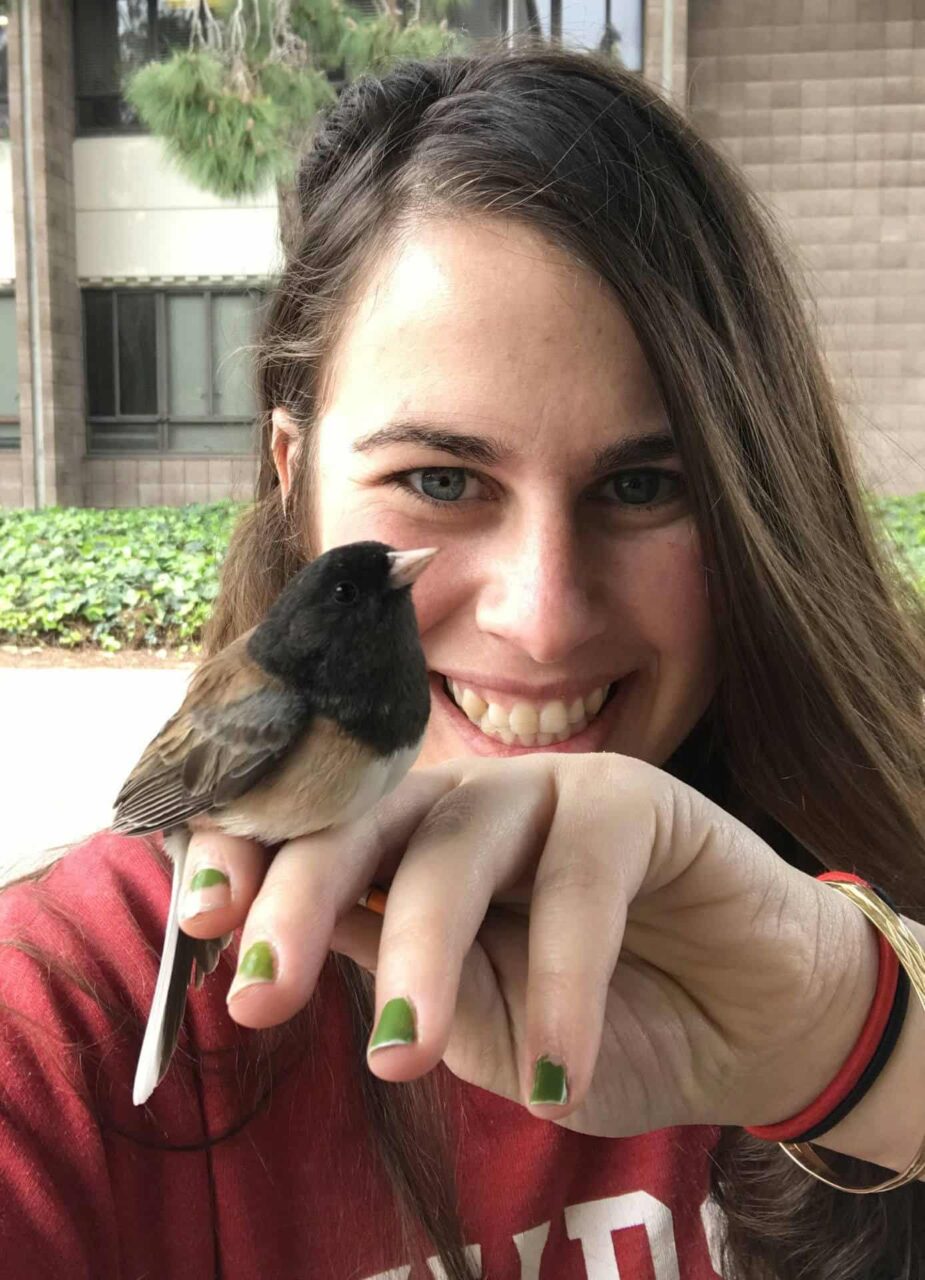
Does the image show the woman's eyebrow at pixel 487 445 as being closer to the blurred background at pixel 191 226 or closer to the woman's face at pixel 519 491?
the woman's face at pixel 519 491

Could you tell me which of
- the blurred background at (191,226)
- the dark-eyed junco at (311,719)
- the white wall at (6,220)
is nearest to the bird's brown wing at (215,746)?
the dark-eyed junco at (311,719)

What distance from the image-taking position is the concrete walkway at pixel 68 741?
8.57ft

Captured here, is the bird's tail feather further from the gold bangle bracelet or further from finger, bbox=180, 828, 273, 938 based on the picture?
the gold bangle bracelet

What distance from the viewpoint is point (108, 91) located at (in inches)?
251

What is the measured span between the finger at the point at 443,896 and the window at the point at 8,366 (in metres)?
6.62

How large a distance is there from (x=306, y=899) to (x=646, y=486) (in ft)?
1.99

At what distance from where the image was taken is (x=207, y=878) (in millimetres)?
596

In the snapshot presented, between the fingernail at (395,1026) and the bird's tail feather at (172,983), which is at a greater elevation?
the fingernail at (395,1026)

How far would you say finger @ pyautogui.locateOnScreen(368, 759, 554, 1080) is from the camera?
49 centimetres

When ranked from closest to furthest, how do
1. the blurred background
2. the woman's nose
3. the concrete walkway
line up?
the woman's nose
the concrete walkway
the blurred background

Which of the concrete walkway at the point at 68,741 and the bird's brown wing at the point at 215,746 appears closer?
the bird's brown wing at the point at 215,746

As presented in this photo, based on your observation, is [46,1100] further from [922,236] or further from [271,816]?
[922,236]

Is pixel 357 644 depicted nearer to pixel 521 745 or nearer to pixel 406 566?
pixel 406 566


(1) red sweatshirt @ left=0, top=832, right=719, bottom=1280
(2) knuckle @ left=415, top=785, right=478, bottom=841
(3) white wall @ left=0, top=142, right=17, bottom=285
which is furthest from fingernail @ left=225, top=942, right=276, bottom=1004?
(3) white wall @ left=0, top=142, right=17, bottom=285
